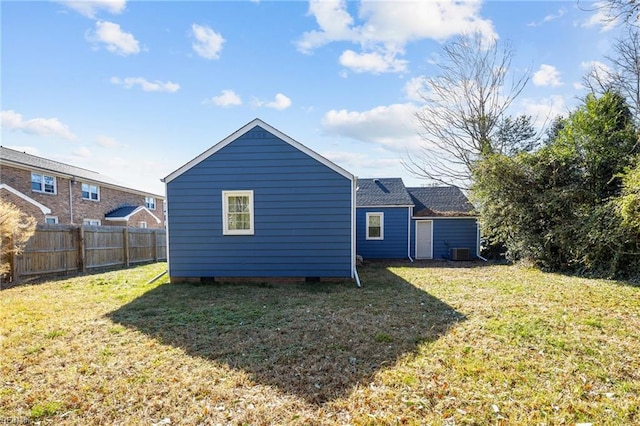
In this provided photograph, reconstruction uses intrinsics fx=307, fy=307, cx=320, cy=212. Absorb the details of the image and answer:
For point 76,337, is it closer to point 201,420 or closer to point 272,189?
point 201,420

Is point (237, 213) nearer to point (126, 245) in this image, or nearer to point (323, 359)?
point (323, 359)

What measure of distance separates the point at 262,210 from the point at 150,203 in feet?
71.0

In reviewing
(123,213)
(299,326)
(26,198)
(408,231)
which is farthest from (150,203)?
(299,326)

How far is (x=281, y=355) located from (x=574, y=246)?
34.7 feet

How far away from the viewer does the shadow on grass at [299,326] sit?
12.0 feet

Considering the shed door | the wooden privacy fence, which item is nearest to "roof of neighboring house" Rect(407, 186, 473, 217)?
the shed door

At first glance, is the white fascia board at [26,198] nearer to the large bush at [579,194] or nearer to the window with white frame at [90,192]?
the window with white frame at [90,192]

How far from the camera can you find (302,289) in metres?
8.04

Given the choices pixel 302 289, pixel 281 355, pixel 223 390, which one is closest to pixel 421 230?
pixel 302 289

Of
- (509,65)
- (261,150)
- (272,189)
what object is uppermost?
(509,65)

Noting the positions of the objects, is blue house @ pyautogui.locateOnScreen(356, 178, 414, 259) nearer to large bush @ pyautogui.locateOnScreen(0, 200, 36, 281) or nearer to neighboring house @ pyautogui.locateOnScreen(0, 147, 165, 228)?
large bush @ pyautogui.locateOnScreen(0, 200, 36, 281)

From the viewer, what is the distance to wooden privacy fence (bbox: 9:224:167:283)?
9547mm

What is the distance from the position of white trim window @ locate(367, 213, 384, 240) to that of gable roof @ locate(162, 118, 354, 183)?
302 inches

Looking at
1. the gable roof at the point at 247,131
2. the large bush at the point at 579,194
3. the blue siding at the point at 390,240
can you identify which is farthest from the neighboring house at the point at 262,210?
the blue siding at the point at 390,240
